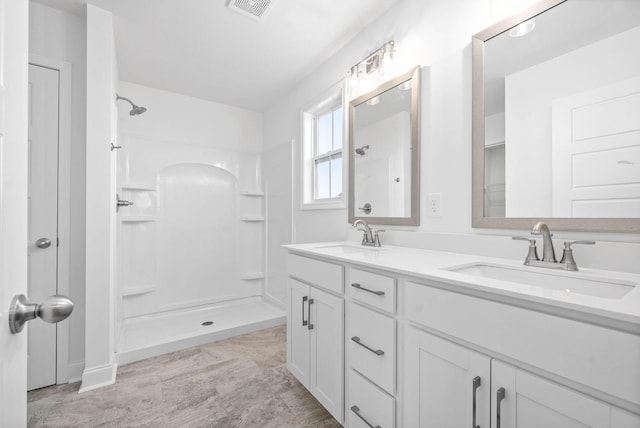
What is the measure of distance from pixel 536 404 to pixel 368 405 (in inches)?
26.3

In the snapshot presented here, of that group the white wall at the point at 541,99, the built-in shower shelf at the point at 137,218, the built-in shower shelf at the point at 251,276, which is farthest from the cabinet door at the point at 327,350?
the built-in shower shelf at the point at 137,218

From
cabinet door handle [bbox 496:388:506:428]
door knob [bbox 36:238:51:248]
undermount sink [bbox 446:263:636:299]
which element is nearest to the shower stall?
door knob [bbox 36:238:51:248]

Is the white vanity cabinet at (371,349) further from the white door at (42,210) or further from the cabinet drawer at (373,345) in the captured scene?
the white door at (42,210)

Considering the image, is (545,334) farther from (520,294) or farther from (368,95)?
(368,95)

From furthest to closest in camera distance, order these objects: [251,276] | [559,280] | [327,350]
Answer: [251,276] → [327,350] → [559,280]

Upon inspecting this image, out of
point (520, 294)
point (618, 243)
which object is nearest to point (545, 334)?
point (520, 294)

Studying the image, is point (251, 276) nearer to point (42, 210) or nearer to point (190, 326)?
point (190, 326)

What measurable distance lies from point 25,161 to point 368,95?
1.83 metres

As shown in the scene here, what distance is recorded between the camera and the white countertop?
61 cm

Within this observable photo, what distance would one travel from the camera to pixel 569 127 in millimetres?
1084

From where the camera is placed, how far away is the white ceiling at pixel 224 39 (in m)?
1.83

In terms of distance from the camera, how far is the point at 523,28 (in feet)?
4.00

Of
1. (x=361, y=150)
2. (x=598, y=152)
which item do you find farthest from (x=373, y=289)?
(x=361, y=150)

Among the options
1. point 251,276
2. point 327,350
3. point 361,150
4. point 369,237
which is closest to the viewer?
point 327,350
